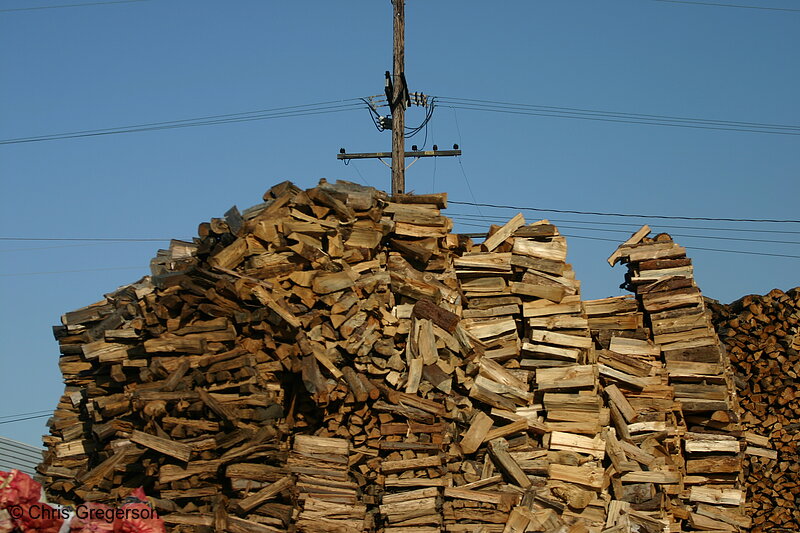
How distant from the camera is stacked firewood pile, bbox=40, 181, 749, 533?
1255 centimetres

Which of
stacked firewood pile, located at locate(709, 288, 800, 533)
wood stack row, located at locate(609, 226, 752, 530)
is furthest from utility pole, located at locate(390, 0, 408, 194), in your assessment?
stacked firewood pile, located at locate(709, 288, 800, 533)

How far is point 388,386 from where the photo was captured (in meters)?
13.9

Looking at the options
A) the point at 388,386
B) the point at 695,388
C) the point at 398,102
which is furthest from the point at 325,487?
the point at 398,102

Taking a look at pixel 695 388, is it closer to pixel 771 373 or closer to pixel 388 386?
pixel 771 373

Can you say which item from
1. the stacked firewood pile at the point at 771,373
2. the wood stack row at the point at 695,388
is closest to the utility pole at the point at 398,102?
the wood stack row at the point at 695,388

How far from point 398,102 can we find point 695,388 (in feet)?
27.0

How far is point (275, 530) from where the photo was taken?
11.9m

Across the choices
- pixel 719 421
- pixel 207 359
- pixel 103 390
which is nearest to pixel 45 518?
pixel 207 359

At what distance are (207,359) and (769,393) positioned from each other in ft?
37.7

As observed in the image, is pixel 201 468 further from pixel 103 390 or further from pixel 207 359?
pixel 103 390

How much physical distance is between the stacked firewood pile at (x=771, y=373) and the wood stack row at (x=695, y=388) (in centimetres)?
160

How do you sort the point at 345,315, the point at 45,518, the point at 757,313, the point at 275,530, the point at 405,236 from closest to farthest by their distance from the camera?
the point at 45,518
the point at 275,530
the point at 345,315
the point at 405,236
the point at 757,313

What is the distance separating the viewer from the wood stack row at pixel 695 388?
16.0 metres

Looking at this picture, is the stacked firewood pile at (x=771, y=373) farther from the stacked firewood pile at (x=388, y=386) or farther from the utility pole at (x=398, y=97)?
the utility pole at (x=398, y=97)
